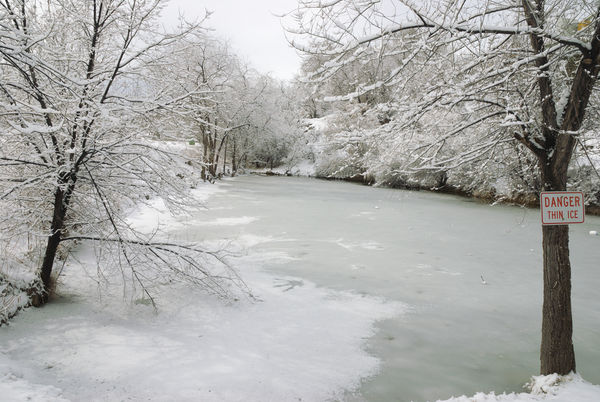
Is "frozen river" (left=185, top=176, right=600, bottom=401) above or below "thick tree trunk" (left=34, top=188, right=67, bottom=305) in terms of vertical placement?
below

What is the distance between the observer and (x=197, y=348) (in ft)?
15.4

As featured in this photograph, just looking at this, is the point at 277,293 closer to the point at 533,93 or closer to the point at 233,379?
the point at 233,379

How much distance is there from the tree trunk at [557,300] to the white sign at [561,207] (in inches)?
7.3

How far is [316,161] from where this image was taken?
3697cm

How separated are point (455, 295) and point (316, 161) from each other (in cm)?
3041

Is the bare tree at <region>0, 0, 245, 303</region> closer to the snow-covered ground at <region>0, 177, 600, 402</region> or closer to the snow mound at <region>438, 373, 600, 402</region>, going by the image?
the snow-covered ground at <region>0, 177, 600, 402</region>

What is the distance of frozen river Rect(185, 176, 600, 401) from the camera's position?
4715mm

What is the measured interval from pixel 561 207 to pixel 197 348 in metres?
4.20

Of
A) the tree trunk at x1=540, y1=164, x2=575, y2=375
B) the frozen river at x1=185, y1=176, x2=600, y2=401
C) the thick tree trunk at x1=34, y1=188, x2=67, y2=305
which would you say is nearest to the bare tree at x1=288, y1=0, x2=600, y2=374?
the tree trunk at x1=540, y1=164, x2=575, y2=375

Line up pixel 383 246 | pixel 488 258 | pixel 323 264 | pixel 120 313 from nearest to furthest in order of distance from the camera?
pixel 120 313 → pixel 323 264 → pixel 488 258 → pixel 383 246

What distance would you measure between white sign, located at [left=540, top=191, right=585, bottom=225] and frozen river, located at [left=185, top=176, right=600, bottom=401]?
1.84 metres

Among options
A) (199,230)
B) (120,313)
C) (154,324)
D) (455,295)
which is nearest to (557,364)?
(455,295)

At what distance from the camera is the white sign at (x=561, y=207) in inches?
154

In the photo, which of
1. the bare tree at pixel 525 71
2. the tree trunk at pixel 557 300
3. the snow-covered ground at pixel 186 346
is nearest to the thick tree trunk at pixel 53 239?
the snow-covered ground at pixel 186 346
